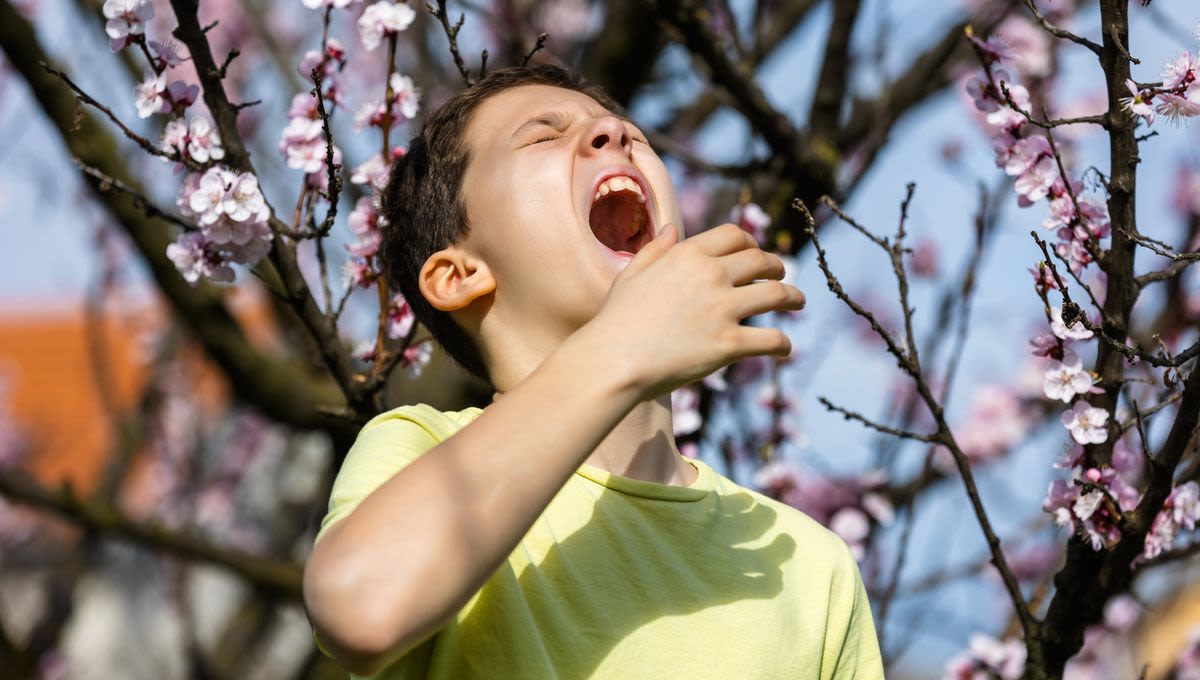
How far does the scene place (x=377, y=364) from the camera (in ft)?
6.58

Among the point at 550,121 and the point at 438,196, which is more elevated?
the point at 550,121

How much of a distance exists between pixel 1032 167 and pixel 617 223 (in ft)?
2.13

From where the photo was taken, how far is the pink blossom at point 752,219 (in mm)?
2752

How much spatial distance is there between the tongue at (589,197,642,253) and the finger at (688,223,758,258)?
364 millimetres

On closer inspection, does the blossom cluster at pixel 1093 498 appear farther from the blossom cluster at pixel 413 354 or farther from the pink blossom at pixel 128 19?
the pink blossom at pixel 128 19

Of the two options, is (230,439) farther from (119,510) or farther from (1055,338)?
(1055,338)

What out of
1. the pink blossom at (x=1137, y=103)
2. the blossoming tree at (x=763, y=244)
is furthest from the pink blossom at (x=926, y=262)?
the pink blossom at (x=1137, y=103)

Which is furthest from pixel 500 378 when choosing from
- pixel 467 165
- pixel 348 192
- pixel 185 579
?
pixel 185 579

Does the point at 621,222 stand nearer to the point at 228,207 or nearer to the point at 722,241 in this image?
the point at 722,241

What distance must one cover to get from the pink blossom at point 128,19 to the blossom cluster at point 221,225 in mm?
239

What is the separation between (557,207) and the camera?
1560 millimetres

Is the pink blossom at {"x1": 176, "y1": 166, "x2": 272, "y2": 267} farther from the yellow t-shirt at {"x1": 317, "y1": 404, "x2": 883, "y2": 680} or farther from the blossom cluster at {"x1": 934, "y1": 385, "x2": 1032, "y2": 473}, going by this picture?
the blossom cluster at {"x1": 934, "y1": 385, "x2": 1032, "y2": 473}

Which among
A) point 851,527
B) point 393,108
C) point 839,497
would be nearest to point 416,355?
point 393,108

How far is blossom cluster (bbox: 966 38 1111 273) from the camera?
1.81 m
